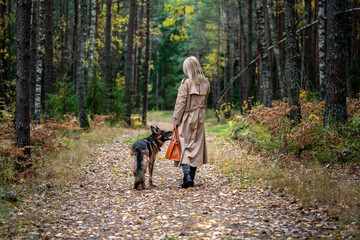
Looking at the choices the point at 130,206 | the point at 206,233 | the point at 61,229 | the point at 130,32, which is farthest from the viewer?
the point at 130,32

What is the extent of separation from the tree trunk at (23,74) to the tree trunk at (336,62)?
6.95 m

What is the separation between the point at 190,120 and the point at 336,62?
12.2ft

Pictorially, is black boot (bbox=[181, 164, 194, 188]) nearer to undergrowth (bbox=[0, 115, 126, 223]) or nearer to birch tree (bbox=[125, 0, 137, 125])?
undergrowth (bbox=[0, 115, 126, 223])

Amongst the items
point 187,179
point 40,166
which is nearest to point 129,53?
point 40,166

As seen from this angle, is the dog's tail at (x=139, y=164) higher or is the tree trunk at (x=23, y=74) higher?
the tree trunk at (x=23, y=74)

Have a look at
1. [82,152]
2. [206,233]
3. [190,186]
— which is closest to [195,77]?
[190,186]

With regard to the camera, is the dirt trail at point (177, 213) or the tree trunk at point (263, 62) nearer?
the dirt trail at point (177, 213)

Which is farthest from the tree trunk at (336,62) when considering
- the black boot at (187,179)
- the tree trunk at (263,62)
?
the tree trunk at (263,62)

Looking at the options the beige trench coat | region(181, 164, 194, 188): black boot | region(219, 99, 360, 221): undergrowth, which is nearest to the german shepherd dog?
the beige trench coat

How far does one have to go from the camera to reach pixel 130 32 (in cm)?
1873

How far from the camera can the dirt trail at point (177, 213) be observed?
449cm

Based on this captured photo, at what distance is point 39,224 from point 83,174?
12.2 feet

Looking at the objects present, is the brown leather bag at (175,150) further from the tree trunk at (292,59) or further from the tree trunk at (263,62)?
the tree trunk at (263,62)

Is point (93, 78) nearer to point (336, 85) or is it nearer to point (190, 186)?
point (190, 186)
